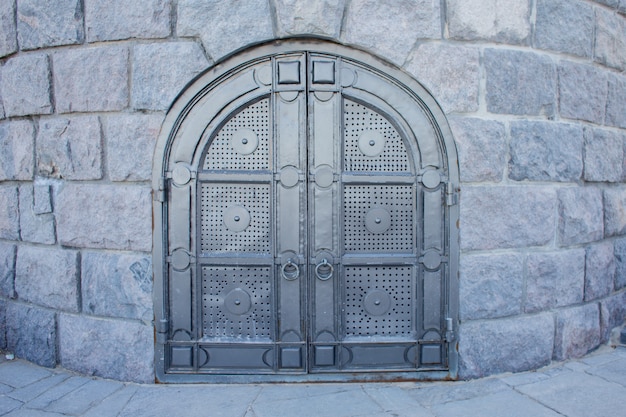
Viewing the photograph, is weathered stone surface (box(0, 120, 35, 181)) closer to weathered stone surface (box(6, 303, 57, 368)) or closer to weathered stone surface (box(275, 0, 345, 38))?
weathered stone surface (box(6, 303, 57, 368))

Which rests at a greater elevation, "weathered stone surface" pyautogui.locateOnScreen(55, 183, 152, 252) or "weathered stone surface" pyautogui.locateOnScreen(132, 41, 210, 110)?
"weathered stone surface" pyautogui.locateOnScreen(132, 41, 210, 110)

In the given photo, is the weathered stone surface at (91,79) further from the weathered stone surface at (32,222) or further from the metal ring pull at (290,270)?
the metal ring pull at (290,270)

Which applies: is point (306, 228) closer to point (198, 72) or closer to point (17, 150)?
point (198, 72)

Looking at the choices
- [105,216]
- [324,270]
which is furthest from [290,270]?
[105,216]

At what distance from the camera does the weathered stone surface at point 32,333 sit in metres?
2.91

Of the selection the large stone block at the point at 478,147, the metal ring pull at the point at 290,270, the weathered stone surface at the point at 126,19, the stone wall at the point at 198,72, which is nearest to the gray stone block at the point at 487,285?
the stone wall at the point at 198,72

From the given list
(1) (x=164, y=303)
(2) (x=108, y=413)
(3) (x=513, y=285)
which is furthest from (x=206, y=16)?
(3) (x=513, y=285)

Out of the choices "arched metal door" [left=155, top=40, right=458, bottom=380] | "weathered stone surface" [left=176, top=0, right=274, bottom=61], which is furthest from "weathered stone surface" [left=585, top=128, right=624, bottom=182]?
"weathered stone surface" [left=176, top=0, right=274, bottom=61]

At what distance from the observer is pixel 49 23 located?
2.84 meters

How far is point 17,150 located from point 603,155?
15.0 feet

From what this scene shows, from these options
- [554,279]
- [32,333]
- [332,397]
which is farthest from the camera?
[32,333]

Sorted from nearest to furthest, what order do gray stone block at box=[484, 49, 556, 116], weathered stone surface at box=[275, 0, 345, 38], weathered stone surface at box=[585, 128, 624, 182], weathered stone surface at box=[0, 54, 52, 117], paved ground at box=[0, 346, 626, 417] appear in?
paved ground at box=[0, 346, 626, 417]
weathered stone surface at box=[275, 0, 345, 38]
gray stone block at box=[484, 49, 556, 116]
weathered stone surface at box=[0, 54, 52, 117]
weathered stone surface at box=[585, 128, 624, 182]

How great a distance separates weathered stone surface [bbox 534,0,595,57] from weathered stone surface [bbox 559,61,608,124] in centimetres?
13

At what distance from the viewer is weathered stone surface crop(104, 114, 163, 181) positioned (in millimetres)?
2715
